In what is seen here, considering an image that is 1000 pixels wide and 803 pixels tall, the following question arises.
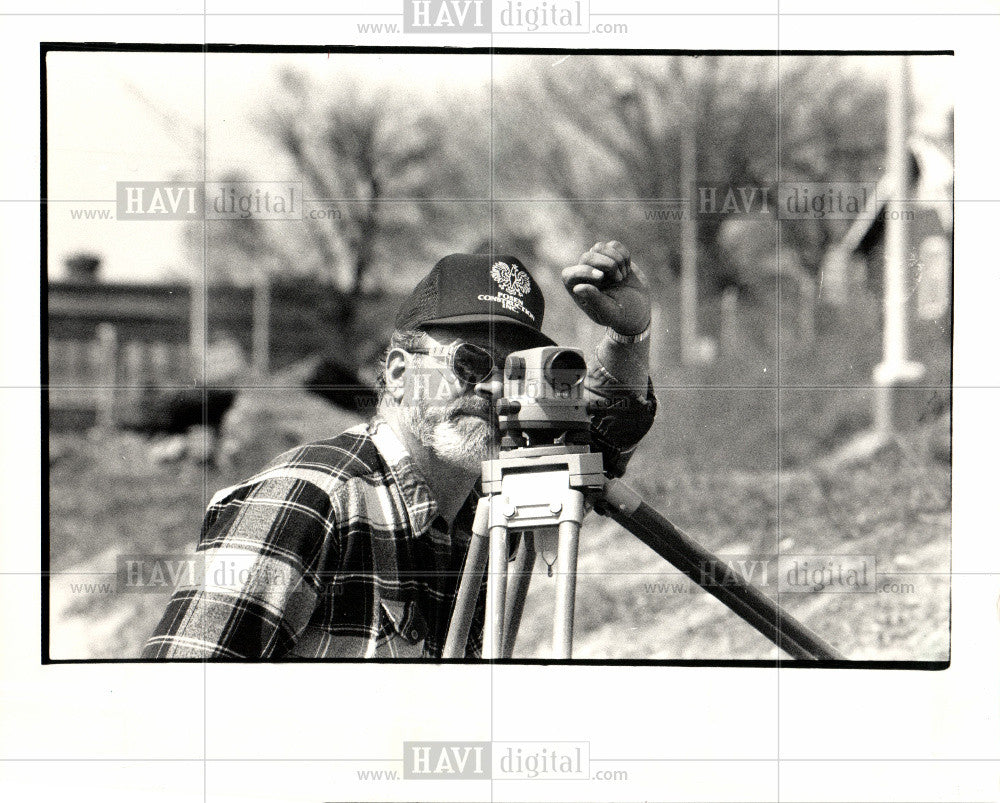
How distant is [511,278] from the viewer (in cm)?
366

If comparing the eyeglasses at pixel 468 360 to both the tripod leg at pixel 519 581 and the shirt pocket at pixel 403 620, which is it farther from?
the shirt pocket at pixel 403 620

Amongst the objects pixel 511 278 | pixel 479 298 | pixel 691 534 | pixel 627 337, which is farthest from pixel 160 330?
pixel 691 534

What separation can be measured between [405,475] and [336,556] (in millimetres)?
328

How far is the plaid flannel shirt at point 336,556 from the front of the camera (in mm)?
3627

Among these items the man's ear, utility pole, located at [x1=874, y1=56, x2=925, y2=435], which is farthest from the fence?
utility pole, located at [x1=874, y1=56, x2=925, y2=435]

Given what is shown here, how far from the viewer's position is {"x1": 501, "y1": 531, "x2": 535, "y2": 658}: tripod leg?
3.56 m

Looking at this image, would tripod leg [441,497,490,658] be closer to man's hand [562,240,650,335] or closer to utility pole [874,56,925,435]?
man's hand [562,240,650,335]

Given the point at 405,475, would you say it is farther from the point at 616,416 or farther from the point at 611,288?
the point at 611,288

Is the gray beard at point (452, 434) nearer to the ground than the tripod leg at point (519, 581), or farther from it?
farther from it

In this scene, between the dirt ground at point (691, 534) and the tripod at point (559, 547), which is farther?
the dirt ground at point (691, 534)

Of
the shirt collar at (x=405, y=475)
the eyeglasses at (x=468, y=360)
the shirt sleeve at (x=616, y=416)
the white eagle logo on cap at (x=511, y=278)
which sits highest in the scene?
the white eagle logo on cap at (x=511, y=278)

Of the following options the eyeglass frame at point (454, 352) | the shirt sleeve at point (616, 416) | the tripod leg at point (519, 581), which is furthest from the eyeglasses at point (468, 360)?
the tripod leg at point (519, 581)

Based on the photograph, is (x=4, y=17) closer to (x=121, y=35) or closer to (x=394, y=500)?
(x=121, y=35)

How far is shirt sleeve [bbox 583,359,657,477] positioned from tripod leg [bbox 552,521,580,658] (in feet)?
0.83
